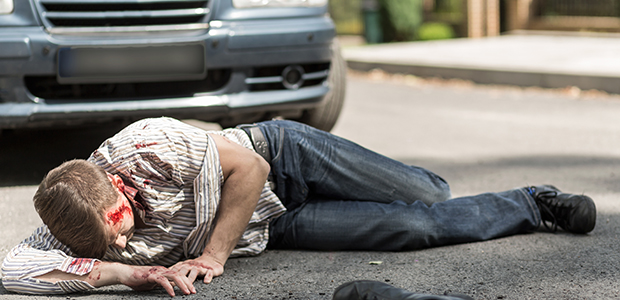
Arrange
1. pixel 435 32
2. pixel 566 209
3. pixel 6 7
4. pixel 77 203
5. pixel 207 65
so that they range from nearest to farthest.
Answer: pixel 77 203 → pixel 566 209 → pixel 6 7 → pixel 207 65 → pixel 435 32

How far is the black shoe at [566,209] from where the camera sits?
2.85 metres

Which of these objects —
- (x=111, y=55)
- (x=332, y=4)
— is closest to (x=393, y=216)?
(x=111, y=55)

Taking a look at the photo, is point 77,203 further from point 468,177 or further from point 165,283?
point 468,177

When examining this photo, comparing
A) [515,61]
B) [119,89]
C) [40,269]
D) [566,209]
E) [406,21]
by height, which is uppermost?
[119,89]

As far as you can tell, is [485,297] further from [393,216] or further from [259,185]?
[259,185]

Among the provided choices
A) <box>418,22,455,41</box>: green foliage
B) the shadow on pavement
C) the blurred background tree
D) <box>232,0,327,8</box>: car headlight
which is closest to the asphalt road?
the shadow on pavement

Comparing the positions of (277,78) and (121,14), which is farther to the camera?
(277,78)

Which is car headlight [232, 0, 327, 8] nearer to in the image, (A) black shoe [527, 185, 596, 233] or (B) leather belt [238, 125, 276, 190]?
(B) leather belt [238, 125, 276, 190]

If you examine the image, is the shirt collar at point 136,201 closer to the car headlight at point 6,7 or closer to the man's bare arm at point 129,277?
the man's bare arm at point 129,277

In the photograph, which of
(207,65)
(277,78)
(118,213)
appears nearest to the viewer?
(118,213)

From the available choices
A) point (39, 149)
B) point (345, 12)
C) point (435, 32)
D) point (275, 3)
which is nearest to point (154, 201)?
point (275, 3)

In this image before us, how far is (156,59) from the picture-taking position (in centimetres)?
379

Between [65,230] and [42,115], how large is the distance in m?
1.60

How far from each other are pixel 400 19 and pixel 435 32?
34.2 inches
